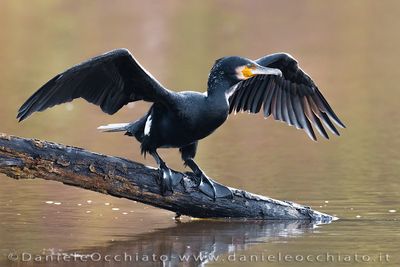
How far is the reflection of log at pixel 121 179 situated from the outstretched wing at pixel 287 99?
1284 millimetres

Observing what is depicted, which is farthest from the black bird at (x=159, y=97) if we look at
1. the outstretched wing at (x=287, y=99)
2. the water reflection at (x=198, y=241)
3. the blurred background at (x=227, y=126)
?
the outstretched wing at (x=287, y=99)

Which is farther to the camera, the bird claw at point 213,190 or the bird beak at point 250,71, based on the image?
the bird claw at point 213,190

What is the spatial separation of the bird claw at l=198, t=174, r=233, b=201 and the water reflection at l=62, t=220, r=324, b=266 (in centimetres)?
23

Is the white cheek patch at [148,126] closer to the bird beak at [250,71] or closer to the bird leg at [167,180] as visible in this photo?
the bird leg at [167,180]

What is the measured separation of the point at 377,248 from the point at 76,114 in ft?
29.7

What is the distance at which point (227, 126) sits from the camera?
15055 millimetres

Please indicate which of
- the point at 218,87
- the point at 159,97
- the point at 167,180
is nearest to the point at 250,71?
the point at 218,87

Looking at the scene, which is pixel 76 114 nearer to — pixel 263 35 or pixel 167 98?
pixel 167 98

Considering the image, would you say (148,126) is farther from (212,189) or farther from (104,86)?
(212,189)

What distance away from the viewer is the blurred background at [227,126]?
8.38 metres

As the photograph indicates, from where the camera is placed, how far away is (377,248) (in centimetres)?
780

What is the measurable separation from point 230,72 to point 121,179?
3.89 ft

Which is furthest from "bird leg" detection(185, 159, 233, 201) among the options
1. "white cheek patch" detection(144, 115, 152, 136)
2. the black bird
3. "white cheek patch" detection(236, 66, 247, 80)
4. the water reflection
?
"white cheek patch" detection(236, 66, 247, 80)

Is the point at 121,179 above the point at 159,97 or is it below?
below
